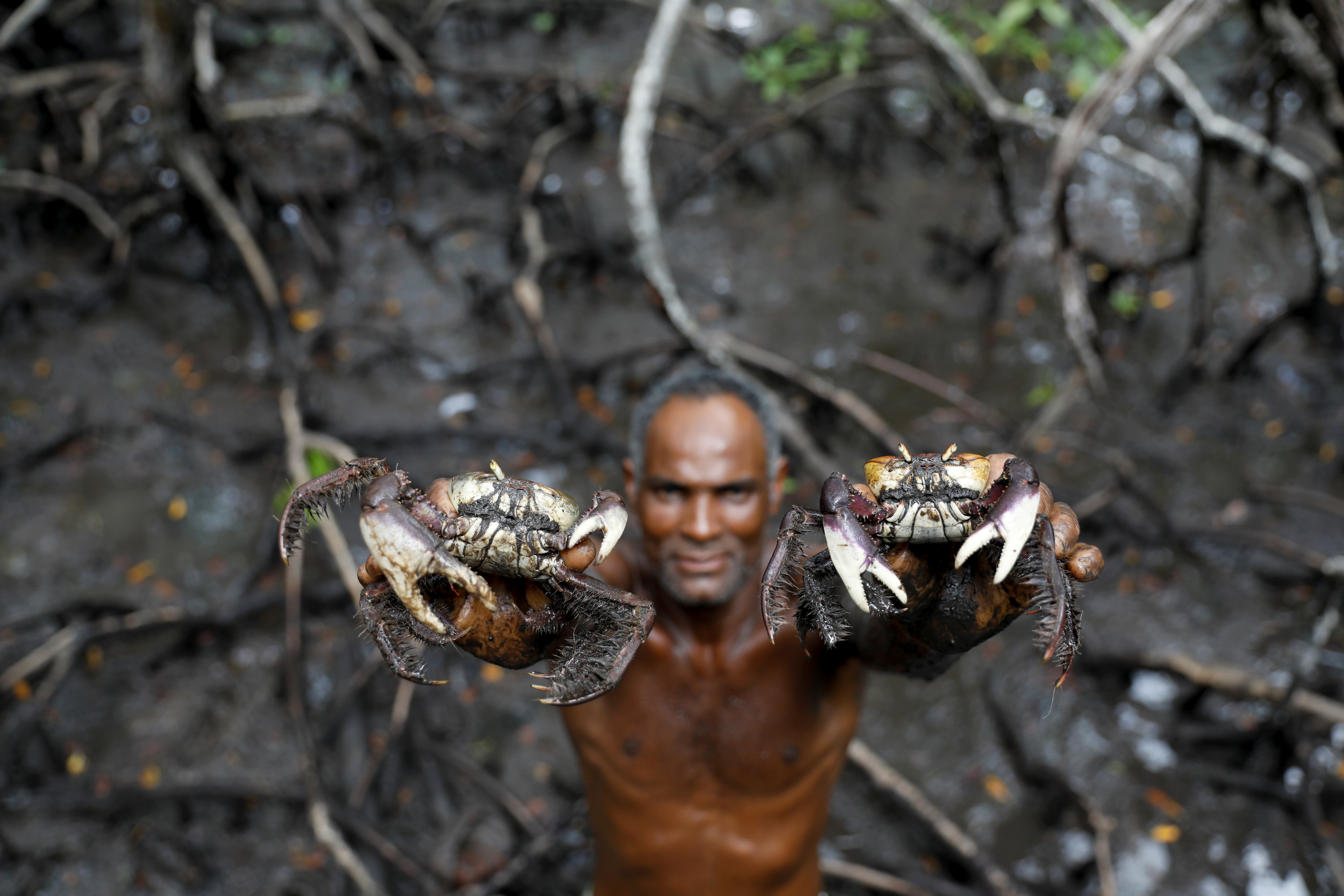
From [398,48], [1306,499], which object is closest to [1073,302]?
[1306,499]

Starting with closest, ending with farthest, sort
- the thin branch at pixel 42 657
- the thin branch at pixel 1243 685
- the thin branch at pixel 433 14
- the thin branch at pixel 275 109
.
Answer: the thin branch at pixel 1243 685, the thin branch at pixel 42 657, the thin branch at pixel 275 109, the thin branch at pixel 433 14

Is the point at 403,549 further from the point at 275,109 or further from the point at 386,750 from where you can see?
the point at 275,109

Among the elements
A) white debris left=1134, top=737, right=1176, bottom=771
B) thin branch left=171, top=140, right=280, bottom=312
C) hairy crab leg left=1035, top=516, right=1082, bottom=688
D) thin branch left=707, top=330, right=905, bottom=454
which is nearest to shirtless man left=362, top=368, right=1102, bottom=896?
hairy crab leg left=1035, top=516, right=1082, bottom=688

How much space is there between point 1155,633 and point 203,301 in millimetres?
5932

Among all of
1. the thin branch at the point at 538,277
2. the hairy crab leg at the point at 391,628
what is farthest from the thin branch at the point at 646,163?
the hairy crab leg at the point at 391,628

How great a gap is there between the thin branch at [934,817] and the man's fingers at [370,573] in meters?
2.06

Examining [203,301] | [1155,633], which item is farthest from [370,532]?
[203,301]

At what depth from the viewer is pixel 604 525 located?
1.59 m

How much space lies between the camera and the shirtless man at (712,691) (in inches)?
78.8

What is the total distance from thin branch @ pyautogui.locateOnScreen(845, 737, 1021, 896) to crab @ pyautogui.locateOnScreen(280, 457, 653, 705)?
5.80 feet

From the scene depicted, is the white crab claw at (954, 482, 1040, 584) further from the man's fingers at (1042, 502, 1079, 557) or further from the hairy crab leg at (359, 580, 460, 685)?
the hairy crab leg at (359, 580, 460, 685)

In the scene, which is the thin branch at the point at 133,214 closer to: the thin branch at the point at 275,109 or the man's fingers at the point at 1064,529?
the thin branch at the point at 275,109

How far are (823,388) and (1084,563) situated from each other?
116 inches

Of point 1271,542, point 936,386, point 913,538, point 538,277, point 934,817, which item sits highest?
point 913,538
